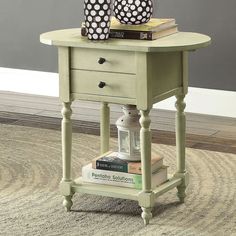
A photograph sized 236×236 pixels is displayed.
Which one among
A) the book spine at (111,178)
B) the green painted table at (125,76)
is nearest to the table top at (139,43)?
the green painted table at (125,76)

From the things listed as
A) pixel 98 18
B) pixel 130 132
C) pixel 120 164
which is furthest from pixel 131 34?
pixel 120 164

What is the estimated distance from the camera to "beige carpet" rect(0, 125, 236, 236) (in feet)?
8.36

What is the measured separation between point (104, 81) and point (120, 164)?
319 mm

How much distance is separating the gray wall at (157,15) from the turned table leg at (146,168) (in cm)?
158

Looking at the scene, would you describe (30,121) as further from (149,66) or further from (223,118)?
(149,66)

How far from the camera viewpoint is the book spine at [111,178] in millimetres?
2639

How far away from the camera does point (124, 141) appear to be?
2.71 meters

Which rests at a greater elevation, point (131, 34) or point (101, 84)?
point (131, 34)

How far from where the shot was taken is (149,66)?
2.45 m

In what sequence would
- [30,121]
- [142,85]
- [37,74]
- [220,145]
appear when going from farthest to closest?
[37,74], [30,121], [220,145], [142,85]

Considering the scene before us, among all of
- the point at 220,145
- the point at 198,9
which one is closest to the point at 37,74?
the point at 198,9

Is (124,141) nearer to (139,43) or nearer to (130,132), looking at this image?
(130,132)

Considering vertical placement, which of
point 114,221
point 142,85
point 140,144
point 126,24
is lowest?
point 114,221

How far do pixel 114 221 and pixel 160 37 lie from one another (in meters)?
0.63
